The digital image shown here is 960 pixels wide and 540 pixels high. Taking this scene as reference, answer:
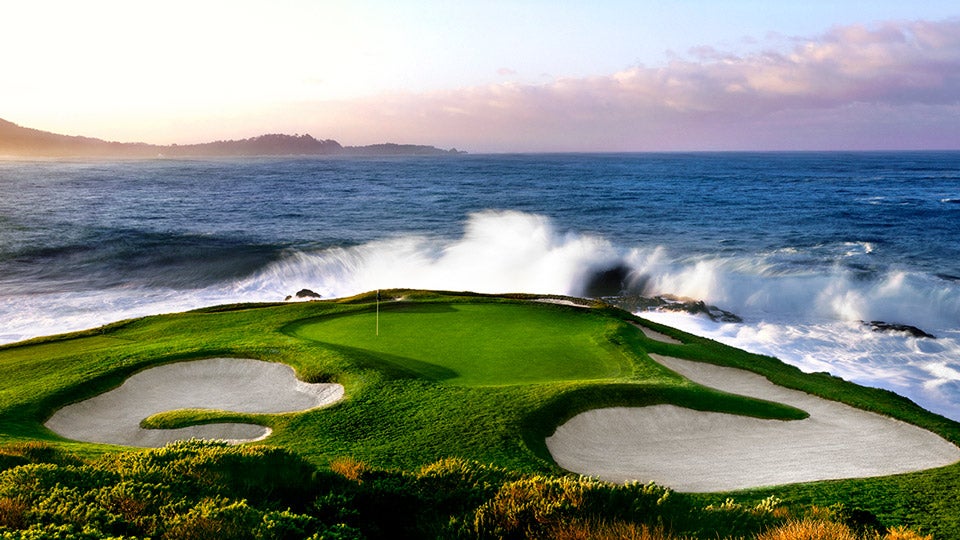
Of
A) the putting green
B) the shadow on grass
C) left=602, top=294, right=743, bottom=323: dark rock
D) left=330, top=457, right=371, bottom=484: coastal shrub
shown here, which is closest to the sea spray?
left=602, top=294, right=743, bottom=323: dark rock

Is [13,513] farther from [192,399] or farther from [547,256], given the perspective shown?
[547,256]

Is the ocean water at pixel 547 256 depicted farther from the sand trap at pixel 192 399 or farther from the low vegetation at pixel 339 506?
the low vegetation at pixel 339 506

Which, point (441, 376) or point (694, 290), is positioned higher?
point (441, 376)

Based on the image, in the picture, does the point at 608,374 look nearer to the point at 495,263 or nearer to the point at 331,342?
the point at 331,342

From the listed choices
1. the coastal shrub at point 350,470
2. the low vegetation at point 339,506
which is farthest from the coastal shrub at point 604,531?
the coastal shrub at point 350,470


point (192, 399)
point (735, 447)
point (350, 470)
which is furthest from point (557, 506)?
point (192, 399)

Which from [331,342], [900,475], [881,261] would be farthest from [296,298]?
[881,261]
